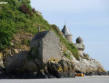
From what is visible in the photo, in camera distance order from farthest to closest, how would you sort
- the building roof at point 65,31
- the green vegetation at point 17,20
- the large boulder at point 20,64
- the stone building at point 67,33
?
Result: the building roof at point 65,31 → the stone building at point 67,33 → the green vegetation at point 17,20 → the large boulder at point 20,64

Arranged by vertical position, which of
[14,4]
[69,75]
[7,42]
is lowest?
[69,75]

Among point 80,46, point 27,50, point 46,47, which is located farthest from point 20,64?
point 80,46

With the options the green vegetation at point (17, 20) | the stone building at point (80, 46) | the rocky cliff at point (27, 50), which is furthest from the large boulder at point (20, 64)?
the stone building at point (80, 46)

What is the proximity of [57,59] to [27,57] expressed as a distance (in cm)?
549

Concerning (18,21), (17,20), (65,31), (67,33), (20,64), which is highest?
(17,20)

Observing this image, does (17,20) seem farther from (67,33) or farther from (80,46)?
(80,46)

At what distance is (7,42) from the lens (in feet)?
259

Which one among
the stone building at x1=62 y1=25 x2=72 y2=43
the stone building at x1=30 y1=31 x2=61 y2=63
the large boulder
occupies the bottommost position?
the large boulder

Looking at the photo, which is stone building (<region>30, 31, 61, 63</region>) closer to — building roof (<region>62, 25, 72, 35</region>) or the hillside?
the hillside

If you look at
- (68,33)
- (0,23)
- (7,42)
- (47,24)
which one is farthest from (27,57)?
(68,33)

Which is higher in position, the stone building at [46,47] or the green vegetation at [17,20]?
the green vegetation at [17,20]

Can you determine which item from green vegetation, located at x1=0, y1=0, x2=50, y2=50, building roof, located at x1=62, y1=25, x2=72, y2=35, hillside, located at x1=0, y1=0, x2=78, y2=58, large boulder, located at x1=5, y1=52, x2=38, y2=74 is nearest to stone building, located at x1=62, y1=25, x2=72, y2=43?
building roof, located at x1=62, y1=25, x2=72, y2=35

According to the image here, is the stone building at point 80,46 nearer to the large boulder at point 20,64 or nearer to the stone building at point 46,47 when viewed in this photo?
the large boulder at point 20,64

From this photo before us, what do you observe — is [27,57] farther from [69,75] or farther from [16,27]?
[16,27]
